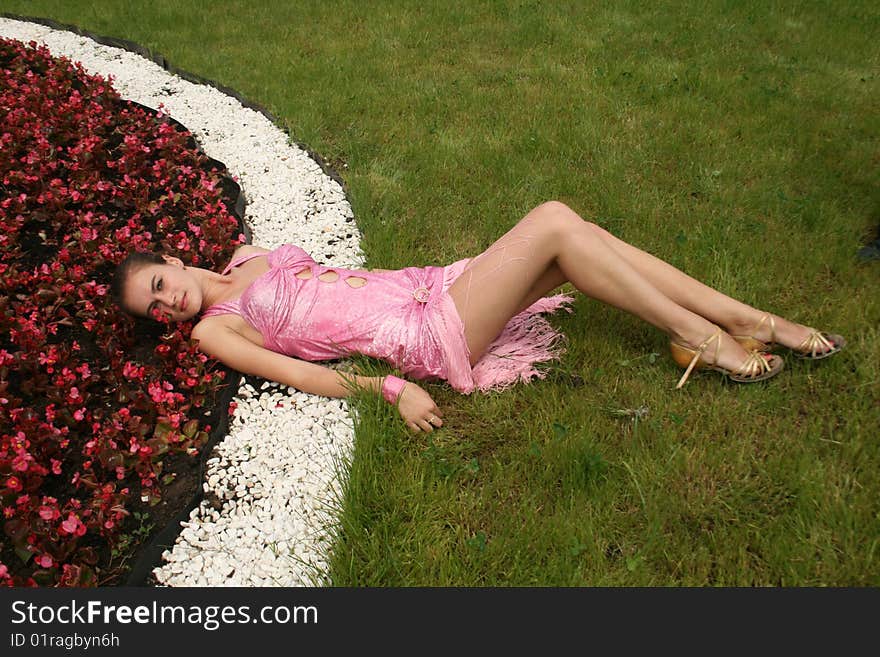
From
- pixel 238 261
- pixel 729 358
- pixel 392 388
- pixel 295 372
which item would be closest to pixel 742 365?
pixel 729 358

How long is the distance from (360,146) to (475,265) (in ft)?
9.22

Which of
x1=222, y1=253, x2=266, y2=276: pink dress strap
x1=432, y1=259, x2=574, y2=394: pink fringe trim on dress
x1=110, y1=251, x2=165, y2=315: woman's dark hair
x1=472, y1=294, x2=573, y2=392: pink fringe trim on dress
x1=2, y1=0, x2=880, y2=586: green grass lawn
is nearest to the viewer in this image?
x1=2, y1=0, x2=880, y2=586: green grass lawn

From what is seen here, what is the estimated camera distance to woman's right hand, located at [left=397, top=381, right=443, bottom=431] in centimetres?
289

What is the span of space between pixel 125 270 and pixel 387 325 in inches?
54.3

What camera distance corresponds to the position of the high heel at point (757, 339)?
2896 millimetres

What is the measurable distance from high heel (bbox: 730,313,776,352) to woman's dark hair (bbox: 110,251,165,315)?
115 inches

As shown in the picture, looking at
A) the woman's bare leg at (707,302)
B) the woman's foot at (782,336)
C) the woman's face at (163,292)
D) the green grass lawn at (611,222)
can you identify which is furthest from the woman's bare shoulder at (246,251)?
the woman's foot at (782,336)

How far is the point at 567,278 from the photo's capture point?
2.98 meters

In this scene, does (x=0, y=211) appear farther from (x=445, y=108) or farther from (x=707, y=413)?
(x=707, y=413)

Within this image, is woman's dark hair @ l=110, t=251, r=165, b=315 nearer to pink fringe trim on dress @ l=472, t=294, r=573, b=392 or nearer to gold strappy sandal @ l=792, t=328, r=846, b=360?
pink fringe trim on dress @ l=472, t=294, r=573, b=392

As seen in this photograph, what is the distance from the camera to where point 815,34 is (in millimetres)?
7094

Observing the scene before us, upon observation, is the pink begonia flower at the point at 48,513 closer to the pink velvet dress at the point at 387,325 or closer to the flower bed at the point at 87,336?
the flower bed at the point at 87,336

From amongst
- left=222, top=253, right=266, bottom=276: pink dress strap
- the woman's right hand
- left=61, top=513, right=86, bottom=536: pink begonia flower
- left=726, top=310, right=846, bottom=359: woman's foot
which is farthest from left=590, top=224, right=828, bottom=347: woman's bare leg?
left=61, top=513, right=86, bottom=536: pink begonia flower

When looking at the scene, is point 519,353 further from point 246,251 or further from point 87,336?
point 87,336
